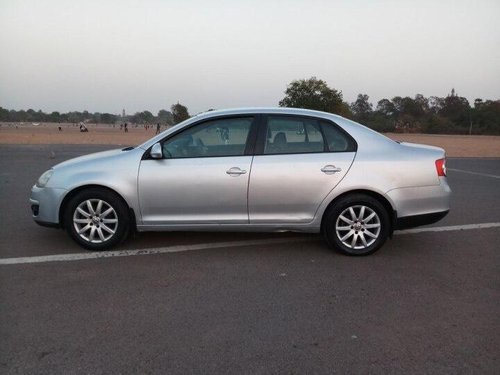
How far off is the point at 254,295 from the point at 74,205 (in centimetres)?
228

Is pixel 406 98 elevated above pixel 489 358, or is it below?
above

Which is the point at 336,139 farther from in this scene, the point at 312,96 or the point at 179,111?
the point at 179,111

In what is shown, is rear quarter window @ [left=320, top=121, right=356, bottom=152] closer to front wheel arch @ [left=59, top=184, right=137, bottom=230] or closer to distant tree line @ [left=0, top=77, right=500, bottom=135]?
front wheel arch @ [left=59, top=184, right=137, bottom=230]

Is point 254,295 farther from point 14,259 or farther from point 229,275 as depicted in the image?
point 14,259

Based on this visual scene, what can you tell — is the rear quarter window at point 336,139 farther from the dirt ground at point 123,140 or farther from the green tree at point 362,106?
the green tree at point 362,106

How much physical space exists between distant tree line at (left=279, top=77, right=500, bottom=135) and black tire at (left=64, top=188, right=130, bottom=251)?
51950 mm

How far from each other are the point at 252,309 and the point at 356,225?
1.81 metres

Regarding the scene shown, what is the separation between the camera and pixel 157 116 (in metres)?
186

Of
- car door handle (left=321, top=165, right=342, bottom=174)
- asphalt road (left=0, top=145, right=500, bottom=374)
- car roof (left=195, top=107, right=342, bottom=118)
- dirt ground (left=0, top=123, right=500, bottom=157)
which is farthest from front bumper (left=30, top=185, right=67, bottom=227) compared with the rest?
dirt ground (left=0, top=123, right=500, bottom=157)

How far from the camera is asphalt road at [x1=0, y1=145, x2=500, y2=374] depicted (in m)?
2.90

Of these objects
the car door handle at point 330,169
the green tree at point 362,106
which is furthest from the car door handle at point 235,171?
the green tree at point 362,106

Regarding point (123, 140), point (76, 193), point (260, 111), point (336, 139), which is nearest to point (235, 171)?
point (260, 111)

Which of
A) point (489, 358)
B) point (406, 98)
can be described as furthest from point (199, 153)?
point (406, 98)

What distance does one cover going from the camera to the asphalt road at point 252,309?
9.53ft
